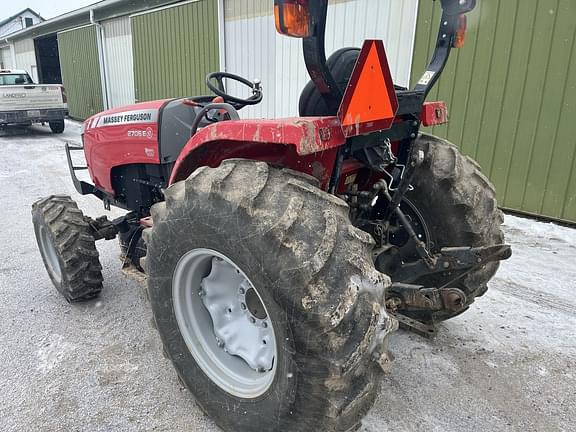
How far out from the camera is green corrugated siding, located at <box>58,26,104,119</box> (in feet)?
49.6

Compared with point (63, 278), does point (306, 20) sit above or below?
above

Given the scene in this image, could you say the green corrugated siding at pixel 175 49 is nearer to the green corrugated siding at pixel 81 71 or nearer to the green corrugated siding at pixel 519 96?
the green corrugated siding at pixel 81 71

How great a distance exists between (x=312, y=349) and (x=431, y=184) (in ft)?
4.34

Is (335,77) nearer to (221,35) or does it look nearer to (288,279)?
(288,279)

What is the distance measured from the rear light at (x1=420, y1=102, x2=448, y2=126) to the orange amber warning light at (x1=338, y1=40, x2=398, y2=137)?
0.74 metres

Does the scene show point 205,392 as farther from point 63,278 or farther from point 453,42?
point 453,42

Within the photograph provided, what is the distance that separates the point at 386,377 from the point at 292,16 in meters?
1.99

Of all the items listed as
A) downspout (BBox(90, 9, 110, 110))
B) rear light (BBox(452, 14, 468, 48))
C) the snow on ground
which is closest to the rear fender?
rear light (BBox(452, 14, 468, 48))


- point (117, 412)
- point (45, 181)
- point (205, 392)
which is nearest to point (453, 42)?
point (205, 392)

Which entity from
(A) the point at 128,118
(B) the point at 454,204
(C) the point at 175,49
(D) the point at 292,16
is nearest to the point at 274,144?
(D) the point at 292,16

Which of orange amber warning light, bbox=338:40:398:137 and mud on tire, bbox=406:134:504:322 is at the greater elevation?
orange amber warning light, bbox=338:40:398:137

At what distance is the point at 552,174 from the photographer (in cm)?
521

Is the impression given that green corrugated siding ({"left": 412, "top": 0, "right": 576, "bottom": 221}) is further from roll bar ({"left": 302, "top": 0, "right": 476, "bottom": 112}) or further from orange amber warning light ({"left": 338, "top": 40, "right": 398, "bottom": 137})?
orange amber warning light ({"left": 338, "top": 40, "right": 398, "bottom": 137})

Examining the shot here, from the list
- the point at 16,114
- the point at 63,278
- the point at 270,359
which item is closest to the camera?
the point at 270,359
